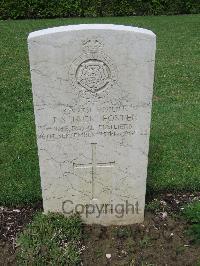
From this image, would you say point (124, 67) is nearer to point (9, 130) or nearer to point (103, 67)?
point (103, 67)

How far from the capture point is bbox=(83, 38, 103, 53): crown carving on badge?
354 centimetres

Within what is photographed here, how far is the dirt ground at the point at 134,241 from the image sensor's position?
3.96 meters

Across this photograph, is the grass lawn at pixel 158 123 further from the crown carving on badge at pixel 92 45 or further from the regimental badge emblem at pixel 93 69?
the crown carving on badge at pixel 92 45

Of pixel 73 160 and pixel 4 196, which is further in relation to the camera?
pixel 4 196

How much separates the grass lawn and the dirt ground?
0.43 meters

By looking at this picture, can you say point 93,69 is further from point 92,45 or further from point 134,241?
point 134,241

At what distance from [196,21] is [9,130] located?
10155 mm

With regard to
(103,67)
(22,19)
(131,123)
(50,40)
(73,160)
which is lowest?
(22,19)

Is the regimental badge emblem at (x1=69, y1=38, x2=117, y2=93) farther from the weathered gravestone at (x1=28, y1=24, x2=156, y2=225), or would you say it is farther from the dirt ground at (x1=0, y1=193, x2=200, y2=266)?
the dirt ground at (x1=0, y1=193, x2=200, y2=266)

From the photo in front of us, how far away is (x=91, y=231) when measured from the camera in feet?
14.1

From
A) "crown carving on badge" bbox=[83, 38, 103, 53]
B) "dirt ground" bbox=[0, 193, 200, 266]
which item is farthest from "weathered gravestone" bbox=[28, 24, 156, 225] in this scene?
"dirt ground" bbox=[0, 193, 200, 266]

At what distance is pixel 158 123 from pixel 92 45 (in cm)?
346

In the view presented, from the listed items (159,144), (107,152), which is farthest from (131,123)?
(159,144)

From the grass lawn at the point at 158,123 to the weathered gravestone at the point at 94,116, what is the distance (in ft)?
2.71
